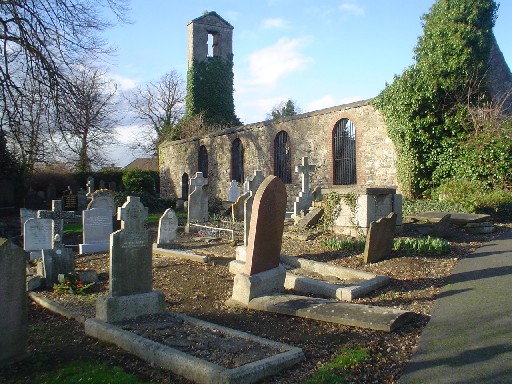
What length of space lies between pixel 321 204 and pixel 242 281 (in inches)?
284

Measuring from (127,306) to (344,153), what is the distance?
15782mm

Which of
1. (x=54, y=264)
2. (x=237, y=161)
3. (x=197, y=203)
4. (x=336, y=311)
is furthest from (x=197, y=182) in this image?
(x=336, y=311)

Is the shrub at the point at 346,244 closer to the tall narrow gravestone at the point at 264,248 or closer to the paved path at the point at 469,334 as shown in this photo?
the paved path at the point at 469,334

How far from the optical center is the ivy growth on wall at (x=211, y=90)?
113ft

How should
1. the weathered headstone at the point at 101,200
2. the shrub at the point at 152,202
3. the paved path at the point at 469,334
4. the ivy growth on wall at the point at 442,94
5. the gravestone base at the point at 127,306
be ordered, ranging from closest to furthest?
the paved path at the point at 469,334
the gravestone base at the point at 127,306
the weathered headstone at the point at 101,200
the ivy growth on wall at the point at 442,94
the shrub at the point at 152,202

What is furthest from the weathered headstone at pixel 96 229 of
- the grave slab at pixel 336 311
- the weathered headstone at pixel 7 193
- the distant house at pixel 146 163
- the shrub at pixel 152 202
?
the distant house at pixel 146 163

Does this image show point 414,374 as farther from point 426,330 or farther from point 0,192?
point 0,192

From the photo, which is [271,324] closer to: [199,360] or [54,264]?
[199,360]

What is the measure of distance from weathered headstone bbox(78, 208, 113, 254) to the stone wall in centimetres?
1052

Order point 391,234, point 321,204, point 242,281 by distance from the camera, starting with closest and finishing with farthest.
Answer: point 242,281, point 391,234, point 321,204

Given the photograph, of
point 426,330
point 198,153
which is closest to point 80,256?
point 426,330

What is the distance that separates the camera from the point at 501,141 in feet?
50.5

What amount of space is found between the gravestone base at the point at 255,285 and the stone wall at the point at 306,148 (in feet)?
41.1

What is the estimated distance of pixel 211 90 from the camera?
3475 centimetres
